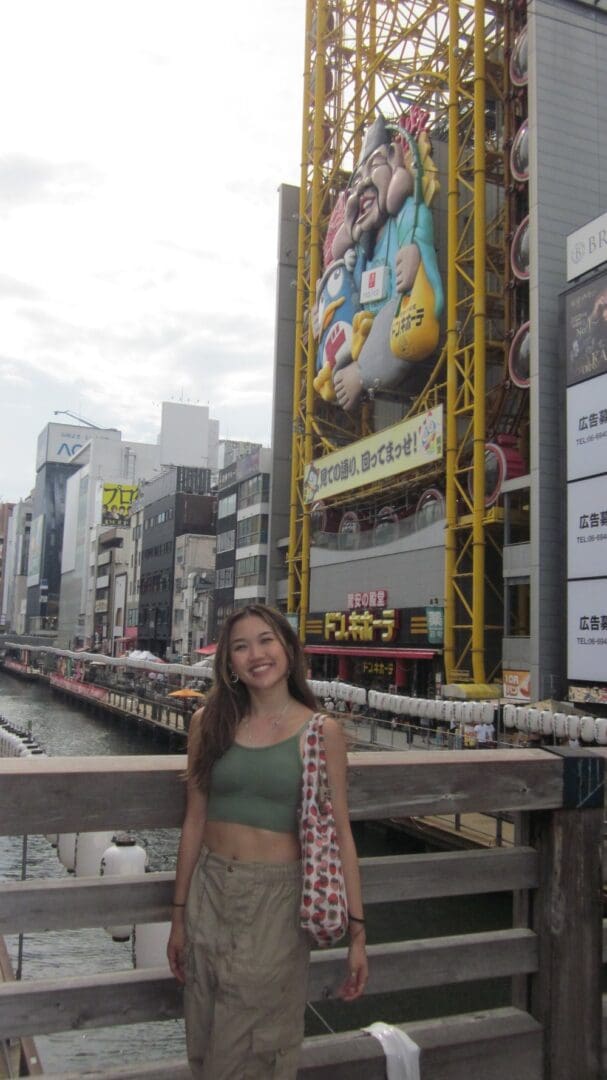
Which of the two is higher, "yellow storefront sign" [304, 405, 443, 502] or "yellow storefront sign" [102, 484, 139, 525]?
→ "yellow storefront sign" [102, 484, 139, 525]

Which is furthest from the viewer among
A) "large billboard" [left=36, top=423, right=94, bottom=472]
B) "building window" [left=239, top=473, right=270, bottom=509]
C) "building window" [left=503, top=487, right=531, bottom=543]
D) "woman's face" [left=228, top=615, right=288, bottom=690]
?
Answer: "large billboard" [left=36, top=423, right=94, bottom=472]

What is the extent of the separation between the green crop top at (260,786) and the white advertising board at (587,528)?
28801 mm

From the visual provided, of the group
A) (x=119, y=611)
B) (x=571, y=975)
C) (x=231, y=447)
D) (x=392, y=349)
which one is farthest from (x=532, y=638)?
(x=119, y=611)

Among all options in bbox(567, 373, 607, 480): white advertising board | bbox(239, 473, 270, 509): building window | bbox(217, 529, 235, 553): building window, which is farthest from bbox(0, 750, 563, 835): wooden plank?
bbox(217, 529, 235, 553): building window

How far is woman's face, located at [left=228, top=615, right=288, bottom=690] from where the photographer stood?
317cm

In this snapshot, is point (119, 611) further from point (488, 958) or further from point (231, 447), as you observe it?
point (488, 958)

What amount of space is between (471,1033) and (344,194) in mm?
54623

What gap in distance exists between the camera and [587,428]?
31.2 m

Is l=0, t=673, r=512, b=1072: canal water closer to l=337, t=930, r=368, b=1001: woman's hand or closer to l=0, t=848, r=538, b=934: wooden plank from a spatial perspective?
l=0, t=848, r=538, b=934: wooden plank

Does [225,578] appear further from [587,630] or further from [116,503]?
[116,503]

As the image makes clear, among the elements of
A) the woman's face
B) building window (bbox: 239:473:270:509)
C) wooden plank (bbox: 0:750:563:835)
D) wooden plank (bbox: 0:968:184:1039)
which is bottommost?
wooden plank (bbox: 0:968:184:1039)

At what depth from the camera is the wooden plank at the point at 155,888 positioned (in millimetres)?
3012

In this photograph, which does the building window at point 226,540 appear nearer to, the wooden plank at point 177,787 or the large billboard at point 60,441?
the wooden plank at point 177,787

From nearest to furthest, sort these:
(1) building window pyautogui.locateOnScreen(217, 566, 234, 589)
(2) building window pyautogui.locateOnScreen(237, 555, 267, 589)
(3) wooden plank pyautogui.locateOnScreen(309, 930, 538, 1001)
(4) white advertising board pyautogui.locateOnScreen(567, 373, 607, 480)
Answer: (3) wooden plank pyautogui.locateOnScreen(309, 930, 538, 1001) → (4) white advertising board pyautogui.locateOnScreen(567, 373, 607, 480) → (2) building window pyautogui.locateOnScreen(237, 555, 267, 589) → (1) building window pyautogui.locateOnScreen(217, 566, 234, 589)
